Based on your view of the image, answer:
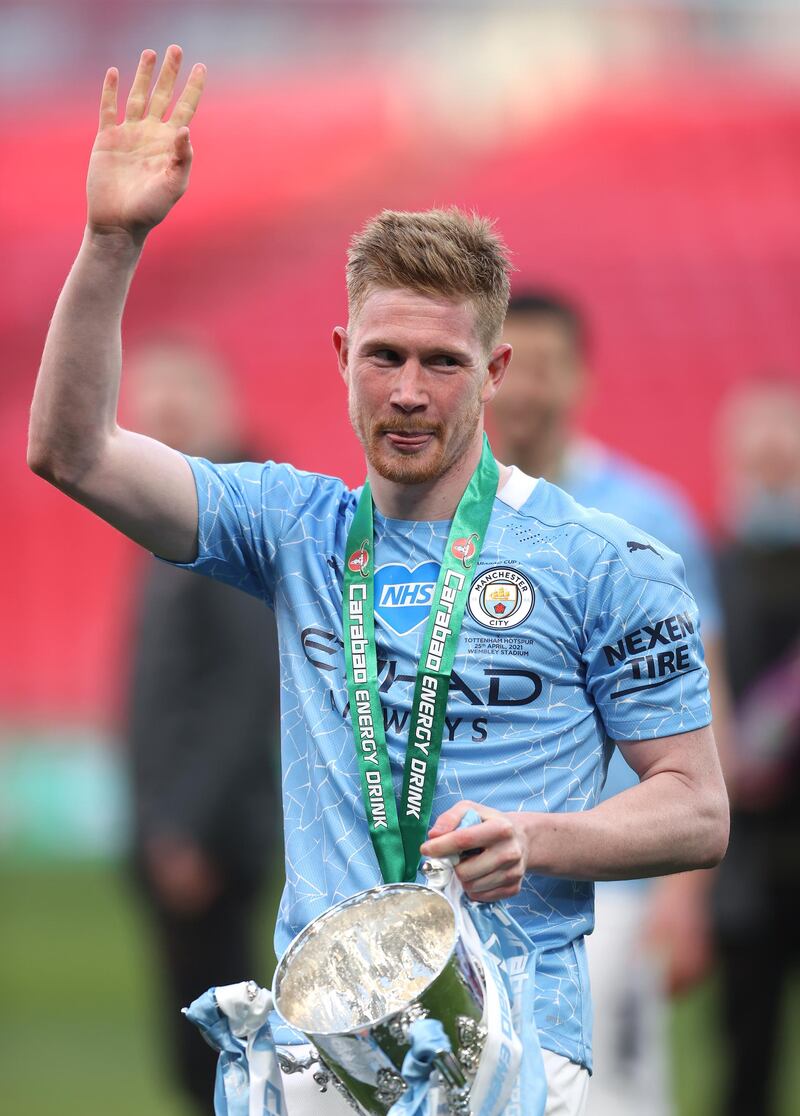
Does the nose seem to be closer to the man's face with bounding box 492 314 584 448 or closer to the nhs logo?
the nhs logo

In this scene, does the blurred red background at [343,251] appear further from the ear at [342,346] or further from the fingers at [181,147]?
the fingers at [181,147]

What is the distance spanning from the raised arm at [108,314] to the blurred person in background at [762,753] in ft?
15.0

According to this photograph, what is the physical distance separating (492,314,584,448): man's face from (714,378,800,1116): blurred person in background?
2.36 metres

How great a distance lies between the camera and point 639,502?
5285mm

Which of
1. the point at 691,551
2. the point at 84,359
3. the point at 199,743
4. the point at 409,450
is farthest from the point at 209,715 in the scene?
the point at 84,359

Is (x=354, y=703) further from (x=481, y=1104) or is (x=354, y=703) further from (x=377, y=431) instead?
(x=481, y=1104)

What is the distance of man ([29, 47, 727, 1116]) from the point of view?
3082mm

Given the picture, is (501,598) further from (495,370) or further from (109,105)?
(109,105)

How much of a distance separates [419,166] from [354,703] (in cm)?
1578

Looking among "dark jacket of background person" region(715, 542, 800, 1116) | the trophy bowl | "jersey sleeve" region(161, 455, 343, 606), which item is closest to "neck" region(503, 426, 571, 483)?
"jersey sleeve" region(161, 455, 343, 606)

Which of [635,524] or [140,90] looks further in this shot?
[635,524]

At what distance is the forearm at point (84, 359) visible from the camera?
3049 millimetres

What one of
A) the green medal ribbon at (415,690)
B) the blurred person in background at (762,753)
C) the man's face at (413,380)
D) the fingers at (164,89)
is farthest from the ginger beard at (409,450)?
the blurred person in background at (762,753)

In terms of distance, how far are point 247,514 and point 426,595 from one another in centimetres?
35
